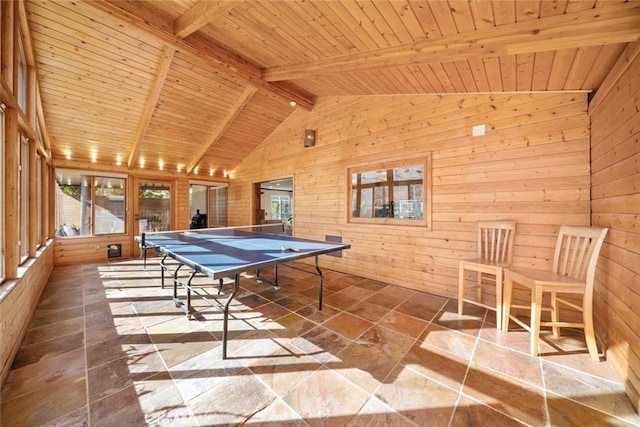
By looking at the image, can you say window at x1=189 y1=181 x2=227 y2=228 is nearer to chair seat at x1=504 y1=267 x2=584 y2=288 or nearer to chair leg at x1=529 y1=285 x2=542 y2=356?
chair seat at x1=504 y1=267 x2=584 y2=288

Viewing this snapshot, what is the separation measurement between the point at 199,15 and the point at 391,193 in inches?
132

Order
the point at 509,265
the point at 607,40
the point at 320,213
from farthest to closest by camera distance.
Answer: the point at 320,213, the point at 509,265, the point at 607,40

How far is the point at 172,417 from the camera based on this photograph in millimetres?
1398

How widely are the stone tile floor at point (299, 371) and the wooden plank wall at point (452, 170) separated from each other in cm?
90

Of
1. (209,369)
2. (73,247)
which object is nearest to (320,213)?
(209,369)

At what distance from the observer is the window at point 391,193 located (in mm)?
3646

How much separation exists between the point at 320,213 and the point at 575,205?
142 inches

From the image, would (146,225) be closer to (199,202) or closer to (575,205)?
(199,202)

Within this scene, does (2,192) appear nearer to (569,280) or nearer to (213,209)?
(569,280)

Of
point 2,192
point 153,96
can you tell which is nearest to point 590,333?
point 2,192

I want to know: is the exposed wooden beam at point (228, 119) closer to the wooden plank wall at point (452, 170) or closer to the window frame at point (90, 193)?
the wooden plank wall at point (452, 170)

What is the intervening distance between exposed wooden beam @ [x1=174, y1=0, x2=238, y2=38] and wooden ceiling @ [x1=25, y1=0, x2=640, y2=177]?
1 centimetres

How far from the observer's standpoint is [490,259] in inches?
112

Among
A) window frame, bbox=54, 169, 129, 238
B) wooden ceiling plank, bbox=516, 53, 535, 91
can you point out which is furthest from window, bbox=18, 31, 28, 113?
wooden ceiling plank, bbox=516, 53, 535, 91
